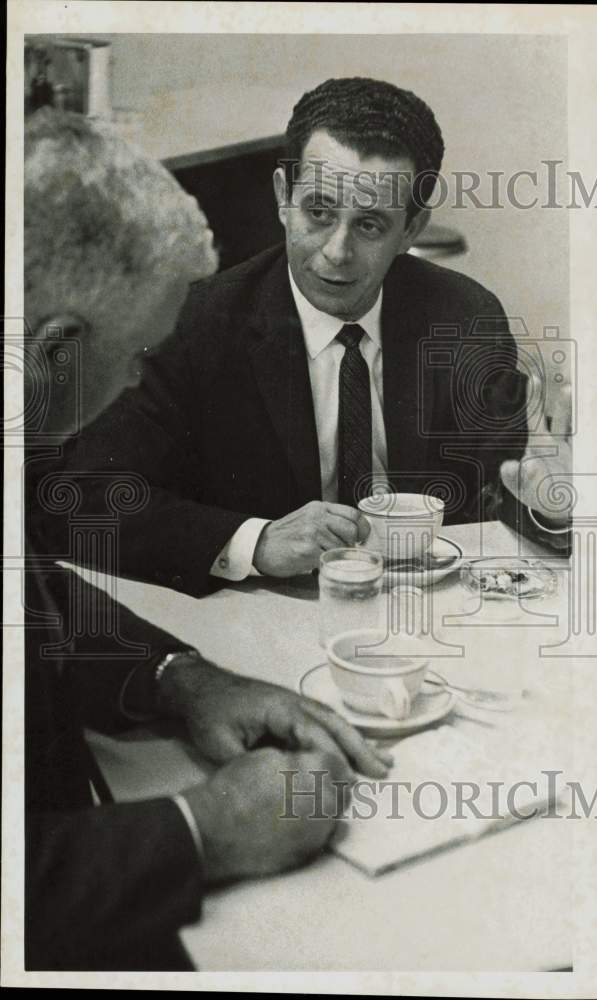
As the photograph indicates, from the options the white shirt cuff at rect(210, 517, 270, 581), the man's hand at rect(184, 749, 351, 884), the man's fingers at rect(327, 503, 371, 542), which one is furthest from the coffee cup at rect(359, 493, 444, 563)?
the man's hand at rect(184, 749, 351, 884)

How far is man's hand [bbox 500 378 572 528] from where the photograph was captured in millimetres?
1119

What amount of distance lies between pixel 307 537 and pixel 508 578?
0.23 metres

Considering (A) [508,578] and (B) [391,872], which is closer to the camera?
(B) [391,872]

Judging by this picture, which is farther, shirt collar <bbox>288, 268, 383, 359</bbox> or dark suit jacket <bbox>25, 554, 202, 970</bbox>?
A: shirt collar <bbox>288, 268, 383, 359</bbox>

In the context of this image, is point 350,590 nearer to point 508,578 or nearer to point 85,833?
point 508,578

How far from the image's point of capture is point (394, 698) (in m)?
0.99

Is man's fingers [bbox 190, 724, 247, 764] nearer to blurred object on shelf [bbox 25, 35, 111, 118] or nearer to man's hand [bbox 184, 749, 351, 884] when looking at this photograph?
man's hand [bbox 184, 749, 351, 884]

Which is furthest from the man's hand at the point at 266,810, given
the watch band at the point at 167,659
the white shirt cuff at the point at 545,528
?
the white shirt cuff at the point at 545,528

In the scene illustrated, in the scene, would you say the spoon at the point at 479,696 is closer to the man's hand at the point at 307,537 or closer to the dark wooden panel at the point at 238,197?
the man's hand at the point at 307,537

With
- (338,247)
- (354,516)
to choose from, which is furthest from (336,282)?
(354,516)

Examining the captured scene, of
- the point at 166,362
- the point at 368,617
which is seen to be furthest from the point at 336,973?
the point at 166,362

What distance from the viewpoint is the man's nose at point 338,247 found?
1098 mm

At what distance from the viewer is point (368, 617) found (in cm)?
109

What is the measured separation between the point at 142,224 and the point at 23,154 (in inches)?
6.3
